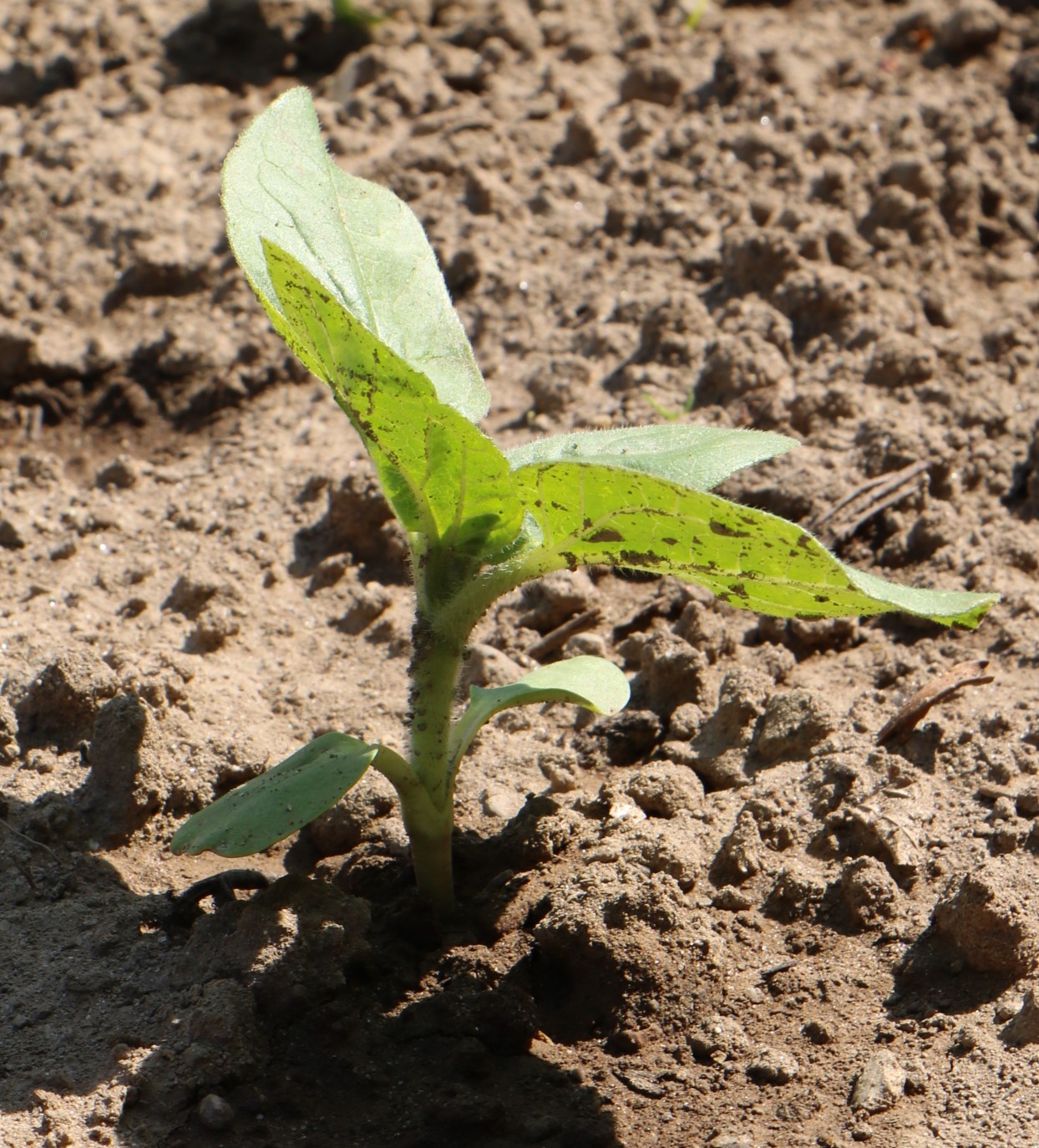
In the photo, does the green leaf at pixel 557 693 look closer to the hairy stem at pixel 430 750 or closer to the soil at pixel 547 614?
the hairy stem at pixel 430 750

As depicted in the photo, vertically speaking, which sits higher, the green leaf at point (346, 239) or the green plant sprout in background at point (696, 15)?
the green leaf at point (346, 239)

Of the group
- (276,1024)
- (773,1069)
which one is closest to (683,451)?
(773,1069)

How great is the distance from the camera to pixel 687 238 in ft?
10.3

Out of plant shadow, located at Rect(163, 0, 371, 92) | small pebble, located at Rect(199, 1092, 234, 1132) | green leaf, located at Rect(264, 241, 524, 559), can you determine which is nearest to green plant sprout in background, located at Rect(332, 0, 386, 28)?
plant shadow, located at Rect(163, 0, 371, 92)

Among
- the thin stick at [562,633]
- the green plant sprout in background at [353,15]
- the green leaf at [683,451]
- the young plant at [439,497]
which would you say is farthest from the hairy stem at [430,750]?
the green plant sprout in background at [353,15]

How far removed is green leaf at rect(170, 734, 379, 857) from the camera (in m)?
1.62

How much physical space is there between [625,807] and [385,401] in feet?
2.47

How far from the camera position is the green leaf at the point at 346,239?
1.83m

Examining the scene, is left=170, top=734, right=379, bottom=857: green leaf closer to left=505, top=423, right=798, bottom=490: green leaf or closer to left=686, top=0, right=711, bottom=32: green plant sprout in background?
left=505, top=423, right=798, bottom=490: green leaf

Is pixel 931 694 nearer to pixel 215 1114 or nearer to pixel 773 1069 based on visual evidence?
pixel 773 1069

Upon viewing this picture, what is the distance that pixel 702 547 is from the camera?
1.62m

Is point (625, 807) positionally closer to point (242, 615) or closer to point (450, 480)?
point (450, 480)

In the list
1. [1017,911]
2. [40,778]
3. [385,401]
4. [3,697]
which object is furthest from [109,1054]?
[1017,911]

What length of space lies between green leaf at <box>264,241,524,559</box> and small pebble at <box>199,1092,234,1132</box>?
2.43 feet
